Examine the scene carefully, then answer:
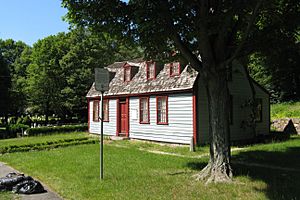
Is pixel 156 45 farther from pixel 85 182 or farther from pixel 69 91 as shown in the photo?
pixel 69 91

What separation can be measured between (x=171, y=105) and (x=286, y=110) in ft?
50.1

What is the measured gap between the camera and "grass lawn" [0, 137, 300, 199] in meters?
7.73

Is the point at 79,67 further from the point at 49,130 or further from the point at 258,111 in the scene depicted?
the point at 258,111

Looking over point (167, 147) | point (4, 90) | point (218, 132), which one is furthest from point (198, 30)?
point (4, 90)

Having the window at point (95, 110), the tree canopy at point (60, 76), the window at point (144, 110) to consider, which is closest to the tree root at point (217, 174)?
the window at point (144, 110)

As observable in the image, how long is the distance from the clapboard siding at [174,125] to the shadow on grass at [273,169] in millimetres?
3782

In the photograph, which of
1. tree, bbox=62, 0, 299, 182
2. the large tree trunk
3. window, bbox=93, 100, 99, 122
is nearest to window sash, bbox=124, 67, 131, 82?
window, bbox=93, 100, 99, 122

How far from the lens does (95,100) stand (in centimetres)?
2603

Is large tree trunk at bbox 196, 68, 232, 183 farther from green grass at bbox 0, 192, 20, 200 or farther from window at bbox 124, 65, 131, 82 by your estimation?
window at bbox 124, 65, 131, 82

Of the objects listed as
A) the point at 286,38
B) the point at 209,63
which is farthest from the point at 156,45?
the point at 286,38

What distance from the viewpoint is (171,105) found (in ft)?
60.7

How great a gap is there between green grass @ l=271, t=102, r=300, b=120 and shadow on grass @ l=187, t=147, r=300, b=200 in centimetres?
1236

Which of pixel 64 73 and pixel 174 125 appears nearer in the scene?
pixel 174 125

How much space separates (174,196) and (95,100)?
19.3m
